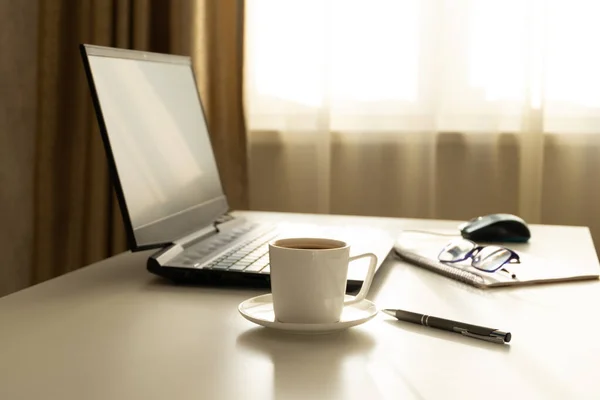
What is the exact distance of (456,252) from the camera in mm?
1158

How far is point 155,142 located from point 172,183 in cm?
7

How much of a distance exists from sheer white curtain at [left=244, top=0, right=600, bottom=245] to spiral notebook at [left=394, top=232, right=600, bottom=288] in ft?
3.00

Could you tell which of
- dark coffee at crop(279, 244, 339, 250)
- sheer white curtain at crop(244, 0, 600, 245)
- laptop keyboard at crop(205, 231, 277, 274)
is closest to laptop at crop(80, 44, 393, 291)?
laptop keyboard at crop(205, 231, 277, 274)

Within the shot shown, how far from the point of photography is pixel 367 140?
2.25 m

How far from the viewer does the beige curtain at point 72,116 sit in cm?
227

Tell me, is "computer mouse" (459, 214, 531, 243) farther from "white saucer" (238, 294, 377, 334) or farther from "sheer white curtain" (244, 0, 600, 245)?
"sheer white curtain" (244, 0, 600, 245)

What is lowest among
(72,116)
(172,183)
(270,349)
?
(270,349)

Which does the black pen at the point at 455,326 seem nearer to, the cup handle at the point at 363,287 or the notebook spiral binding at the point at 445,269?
the cup handle at the point at 363,287

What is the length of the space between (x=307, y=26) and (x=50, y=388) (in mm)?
1779

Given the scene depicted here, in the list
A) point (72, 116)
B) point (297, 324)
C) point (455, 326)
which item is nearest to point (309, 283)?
point (297, 324)

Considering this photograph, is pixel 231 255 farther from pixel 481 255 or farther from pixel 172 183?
pixel 481 255

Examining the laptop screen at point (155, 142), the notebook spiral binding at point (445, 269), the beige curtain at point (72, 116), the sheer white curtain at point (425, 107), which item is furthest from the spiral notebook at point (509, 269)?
the beige curtain at point (72, 116)

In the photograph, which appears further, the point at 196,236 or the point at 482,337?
the point at 196,236

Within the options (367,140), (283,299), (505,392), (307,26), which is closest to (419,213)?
(367,140)
